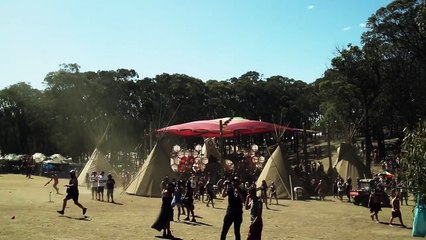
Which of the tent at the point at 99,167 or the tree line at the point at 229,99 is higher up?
the tree line at the point at 229,99

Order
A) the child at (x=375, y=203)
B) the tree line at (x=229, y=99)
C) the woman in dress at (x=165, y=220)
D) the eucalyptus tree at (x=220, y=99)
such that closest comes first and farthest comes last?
the woman in dress at (x=165, y=220) → the child at (x=375, y=203) → the tree line at (x=229, y=99) → the eucalyptus tree at (x=220, y=99)

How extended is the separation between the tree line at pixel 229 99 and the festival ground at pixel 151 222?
1553 centimetres

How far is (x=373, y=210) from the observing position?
18.3 metres

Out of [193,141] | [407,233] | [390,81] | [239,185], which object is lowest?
[407,233]

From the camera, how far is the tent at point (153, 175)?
89.8ft

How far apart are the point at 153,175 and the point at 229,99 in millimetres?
42047

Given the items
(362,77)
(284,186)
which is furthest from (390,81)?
(284,186)

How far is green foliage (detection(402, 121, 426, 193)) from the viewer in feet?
33.2

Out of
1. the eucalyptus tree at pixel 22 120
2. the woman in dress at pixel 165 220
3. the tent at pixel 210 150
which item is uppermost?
the eucalyptus tree at pixel 22 120

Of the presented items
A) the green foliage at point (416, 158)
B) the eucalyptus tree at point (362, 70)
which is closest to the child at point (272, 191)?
the green foliage at point (416, 158)

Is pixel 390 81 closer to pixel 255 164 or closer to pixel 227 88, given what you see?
pixel 255 164

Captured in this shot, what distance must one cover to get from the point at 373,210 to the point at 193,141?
4686 centimetres

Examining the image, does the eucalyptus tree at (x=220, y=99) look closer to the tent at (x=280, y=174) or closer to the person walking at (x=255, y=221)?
the tent at (x=280, y=174)

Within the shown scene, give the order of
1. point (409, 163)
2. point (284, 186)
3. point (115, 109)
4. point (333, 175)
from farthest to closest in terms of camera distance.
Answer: point (115, 109)
point (333, 175)
point (284, 186)
point (409, 163)
